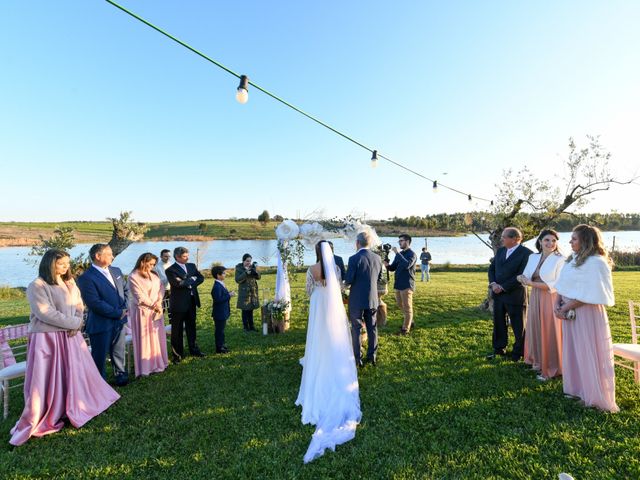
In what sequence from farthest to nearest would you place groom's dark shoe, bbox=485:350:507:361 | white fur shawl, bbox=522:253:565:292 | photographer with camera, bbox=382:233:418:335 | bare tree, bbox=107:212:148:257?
1. bare tree, bbox=107:212:148:257
2. photographer with camera, bbox=382:233:418:335
3. groom's dark shoe, bbox=485:350:507:361
4. white fur shawl, bbox=522:253:565:292

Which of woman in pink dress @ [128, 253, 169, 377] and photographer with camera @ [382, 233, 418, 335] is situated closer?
woman in pink dress @ [128, 253, 169, 377]

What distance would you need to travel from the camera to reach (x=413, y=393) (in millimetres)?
4293

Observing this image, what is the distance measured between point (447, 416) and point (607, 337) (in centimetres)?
198

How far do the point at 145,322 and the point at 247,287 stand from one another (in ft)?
8.58

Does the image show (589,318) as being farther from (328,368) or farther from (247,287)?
(247,287)

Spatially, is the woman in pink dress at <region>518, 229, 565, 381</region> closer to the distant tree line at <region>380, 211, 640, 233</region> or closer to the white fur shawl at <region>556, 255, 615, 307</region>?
the white fur shawl at <region>556, 255, 615, 307</region>

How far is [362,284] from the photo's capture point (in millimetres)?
5168

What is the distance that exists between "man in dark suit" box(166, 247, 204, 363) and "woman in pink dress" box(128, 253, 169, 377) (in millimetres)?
273

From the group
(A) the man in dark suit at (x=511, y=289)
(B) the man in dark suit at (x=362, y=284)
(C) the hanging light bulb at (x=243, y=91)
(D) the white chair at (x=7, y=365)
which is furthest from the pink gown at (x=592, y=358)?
(D) the white chair at (x=7, y=365)

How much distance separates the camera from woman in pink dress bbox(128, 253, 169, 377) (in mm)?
5184

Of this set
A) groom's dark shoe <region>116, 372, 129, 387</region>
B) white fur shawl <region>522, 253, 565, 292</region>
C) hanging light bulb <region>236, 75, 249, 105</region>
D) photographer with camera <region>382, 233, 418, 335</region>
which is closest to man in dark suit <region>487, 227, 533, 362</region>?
white fur shawl <region>522, 253, 565, 292</region>

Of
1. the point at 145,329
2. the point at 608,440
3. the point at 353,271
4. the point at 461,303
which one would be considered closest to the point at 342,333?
the point at 353,271

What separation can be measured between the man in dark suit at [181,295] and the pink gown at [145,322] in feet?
0.87

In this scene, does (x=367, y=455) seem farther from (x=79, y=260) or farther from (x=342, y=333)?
(x=79, y=260)
